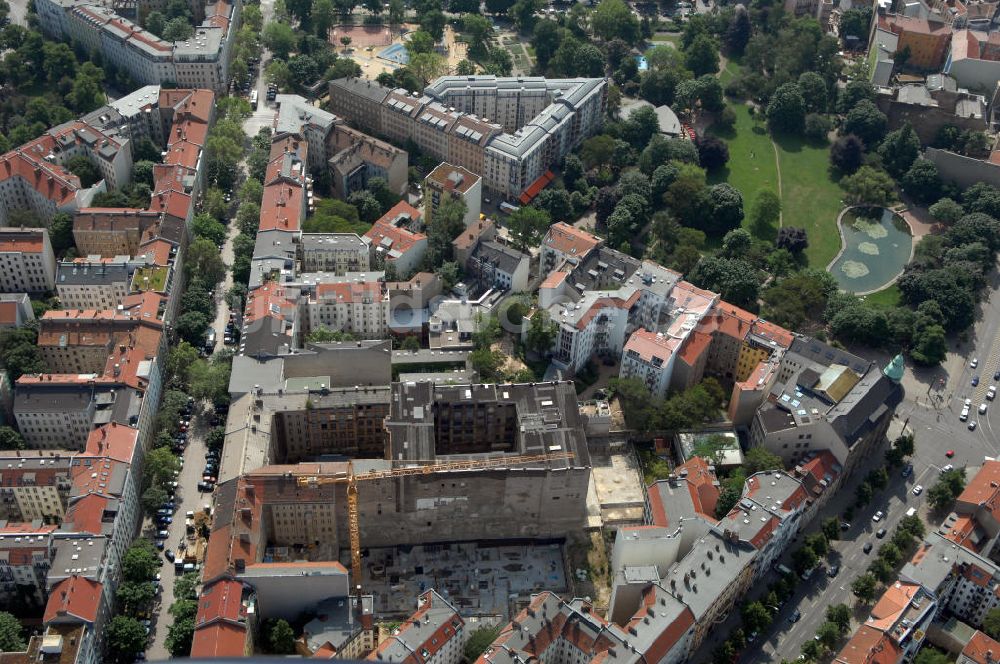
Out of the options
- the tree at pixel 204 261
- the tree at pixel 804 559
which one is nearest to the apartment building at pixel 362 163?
the tree at pixel 204 261

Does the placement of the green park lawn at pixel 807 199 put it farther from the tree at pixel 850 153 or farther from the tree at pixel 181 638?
the tree at pixel 181 638

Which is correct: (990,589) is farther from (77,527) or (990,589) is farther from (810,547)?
(77,527)

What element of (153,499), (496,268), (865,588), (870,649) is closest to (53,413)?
(153,499)

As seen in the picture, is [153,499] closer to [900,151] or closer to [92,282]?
[92,282]

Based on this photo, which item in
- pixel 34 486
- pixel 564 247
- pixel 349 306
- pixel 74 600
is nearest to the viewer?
pixel 74 600

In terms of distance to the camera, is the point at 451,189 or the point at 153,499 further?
the point at 451,189

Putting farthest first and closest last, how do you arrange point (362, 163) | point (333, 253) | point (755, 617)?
point (362, 163) → point (333, 253) → point (755, 617)
